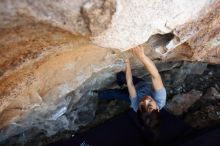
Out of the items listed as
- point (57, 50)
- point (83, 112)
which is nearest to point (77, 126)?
point (83, 112)

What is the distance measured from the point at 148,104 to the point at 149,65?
0.86 feet

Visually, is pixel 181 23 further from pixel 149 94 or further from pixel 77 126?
pixel 77 126

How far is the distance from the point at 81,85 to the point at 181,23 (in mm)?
918

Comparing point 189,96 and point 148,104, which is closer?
point 148,104

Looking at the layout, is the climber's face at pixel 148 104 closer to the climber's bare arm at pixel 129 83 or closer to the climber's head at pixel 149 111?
the climber's head at pixel 149 111

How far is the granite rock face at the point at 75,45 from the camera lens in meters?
1.57

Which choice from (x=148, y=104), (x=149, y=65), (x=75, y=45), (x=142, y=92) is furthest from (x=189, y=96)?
(x=75, y=45)

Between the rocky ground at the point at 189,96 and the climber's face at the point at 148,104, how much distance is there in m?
0.58

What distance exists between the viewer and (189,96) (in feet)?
A: 10.5

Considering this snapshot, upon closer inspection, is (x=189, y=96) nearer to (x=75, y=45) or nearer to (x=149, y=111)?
(x=149, y=111)

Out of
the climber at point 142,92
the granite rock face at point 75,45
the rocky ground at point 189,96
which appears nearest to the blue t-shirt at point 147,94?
the climber at point 142,92

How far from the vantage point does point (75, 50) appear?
2.16 meters

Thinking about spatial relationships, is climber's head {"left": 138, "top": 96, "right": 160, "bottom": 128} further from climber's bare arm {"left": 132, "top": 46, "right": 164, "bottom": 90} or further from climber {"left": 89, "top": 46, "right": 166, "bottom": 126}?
climber's bare arm {"left": 132, "top": 46, "right": 164, "bottom": 90}

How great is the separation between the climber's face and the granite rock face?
0.33m
